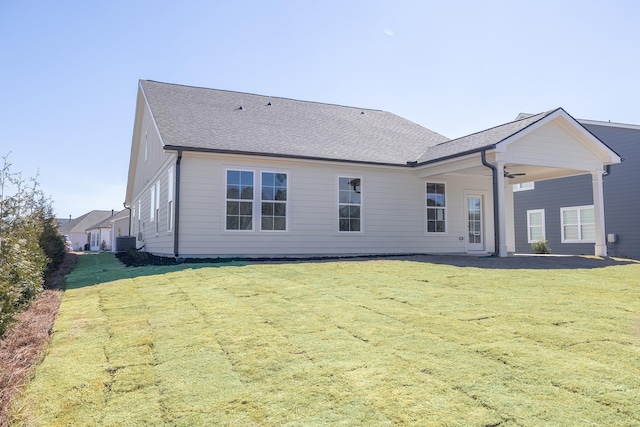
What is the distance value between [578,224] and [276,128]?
1350cm

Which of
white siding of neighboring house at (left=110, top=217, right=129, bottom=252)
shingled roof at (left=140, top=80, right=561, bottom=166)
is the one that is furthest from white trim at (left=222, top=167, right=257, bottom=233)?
white siding of neighboring house at (left=110, top=217, right=129, bottom=252)

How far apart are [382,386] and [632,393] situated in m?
1.64

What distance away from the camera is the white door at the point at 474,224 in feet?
49.8

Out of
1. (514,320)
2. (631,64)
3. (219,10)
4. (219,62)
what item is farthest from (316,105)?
(514,320)

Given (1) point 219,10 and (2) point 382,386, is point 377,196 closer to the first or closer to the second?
(1) point 219,10

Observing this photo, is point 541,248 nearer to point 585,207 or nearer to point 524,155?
point 585,207

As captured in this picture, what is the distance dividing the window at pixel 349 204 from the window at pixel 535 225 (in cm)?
1089

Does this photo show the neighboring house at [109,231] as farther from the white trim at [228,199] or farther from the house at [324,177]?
the white trim at [228,199]

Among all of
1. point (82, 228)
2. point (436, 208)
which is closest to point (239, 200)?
point (436, 208)

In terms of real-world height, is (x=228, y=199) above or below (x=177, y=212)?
above

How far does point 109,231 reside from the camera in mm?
45469

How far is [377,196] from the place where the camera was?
541 inches

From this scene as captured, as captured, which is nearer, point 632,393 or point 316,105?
point 632,393

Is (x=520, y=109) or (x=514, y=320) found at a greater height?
(x=520, y=109)
